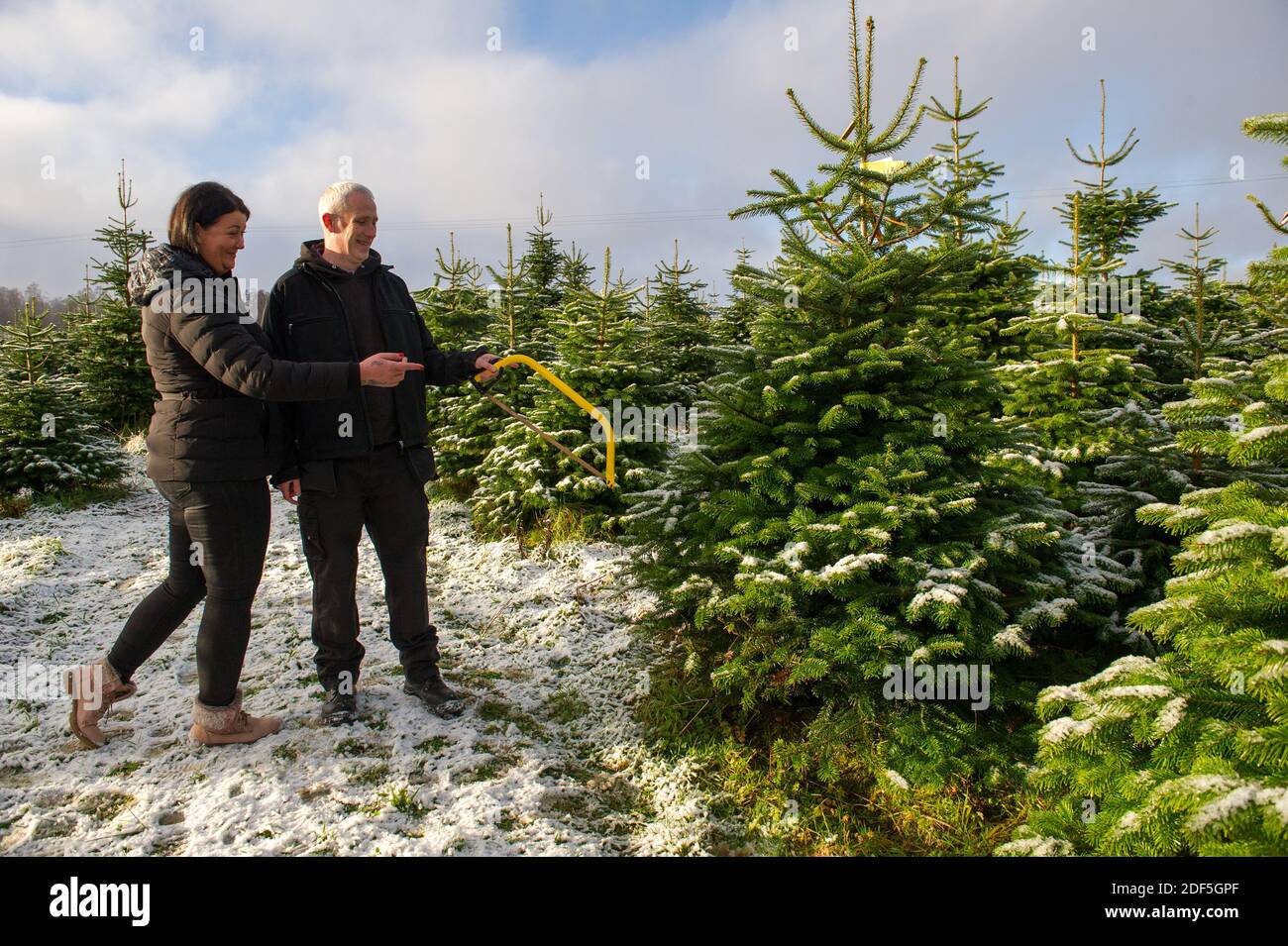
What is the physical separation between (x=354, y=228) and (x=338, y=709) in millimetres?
2665

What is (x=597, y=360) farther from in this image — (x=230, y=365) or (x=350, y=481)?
(x=230, y=365)

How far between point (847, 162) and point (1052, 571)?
2.58 m

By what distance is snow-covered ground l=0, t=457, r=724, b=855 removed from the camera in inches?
120

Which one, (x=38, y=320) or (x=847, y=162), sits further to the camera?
(x=38, y=320)

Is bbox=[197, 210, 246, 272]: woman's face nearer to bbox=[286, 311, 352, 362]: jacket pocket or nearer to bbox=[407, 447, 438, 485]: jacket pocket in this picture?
bbox=[286, 311, 352, 362]: jacket pocket

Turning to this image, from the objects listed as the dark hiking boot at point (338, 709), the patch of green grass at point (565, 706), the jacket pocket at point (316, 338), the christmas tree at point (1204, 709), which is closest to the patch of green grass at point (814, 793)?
the christmas tree at point (1204, 709)

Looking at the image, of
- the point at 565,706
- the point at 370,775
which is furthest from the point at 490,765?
the point at 565,706

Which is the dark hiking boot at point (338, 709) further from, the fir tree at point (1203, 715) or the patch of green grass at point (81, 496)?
the patch of green grass at point (81, 496)

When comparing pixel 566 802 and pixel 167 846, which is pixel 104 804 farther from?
pixel 566 802

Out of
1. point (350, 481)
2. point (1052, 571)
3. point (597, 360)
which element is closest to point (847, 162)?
point (1052, 571)

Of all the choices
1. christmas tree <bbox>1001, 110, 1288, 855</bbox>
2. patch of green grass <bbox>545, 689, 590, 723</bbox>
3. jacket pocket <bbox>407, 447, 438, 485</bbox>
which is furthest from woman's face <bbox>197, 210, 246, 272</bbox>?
christmas tree <bbox>1001, 110, 1288, 855</bbox>

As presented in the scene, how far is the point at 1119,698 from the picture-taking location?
242cm
